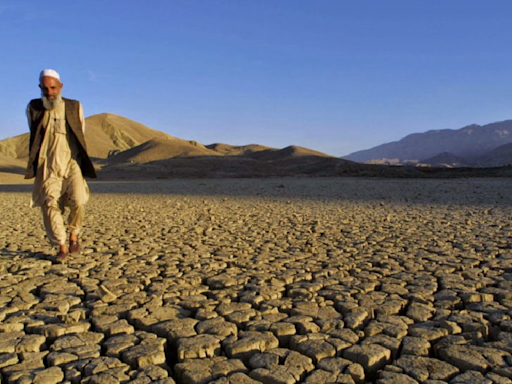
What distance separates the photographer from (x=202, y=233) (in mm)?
5312

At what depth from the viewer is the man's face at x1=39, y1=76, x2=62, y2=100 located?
355cm

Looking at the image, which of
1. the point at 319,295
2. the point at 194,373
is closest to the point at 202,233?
the point at 319,295

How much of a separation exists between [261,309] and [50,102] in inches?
98.3

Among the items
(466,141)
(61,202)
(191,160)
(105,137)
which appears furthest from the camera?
(466,141)

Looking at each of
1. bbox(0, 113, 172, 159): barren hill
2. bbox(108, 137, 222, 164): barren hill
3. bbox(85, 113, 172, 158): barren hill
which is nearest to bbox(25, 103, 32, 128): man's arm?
bbox(108, 137, 222, 164): barren hill

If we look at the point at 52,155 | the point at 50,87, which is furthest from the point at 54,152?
the point at 50,87

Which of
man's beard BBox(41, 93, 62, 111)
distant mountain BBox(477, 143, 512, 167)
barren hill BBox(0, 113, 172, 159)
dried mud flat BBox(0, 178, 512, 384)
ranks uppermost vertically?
barren hill BBox(0, 113, 172, 159)

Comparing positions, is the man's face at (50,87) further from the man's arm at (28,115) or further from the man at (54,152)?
the man's arm at (28,115)

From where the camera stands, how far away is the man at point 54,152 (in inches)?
145

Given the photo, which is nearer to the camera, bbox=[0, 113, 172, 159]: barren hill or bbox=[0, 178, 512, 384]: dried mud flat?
bbox=[0, 178, 512, 384]: dried mud flat

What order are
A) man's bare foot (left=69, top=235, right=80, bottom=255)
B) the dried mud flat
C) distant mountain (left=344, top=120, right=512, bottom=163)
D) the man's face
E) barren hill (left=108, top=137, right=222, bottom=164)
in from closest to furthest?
the dried mud flat
the man's face
man's bare foot (left=69, top=235, right=80, bottom=255)
barren hill (left=108, top=137, right=222, bottom=164)
distant mountain (left=344, top=120, right=512, bottom=163)

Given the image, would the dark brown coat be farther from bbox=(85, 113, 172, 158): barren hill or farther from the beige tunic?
bbox=(85, 113, 172, 158): barren hill

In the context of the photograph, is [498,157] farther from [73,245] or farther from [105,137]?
[73,245]

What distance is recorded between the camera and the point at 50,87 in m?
3.58
